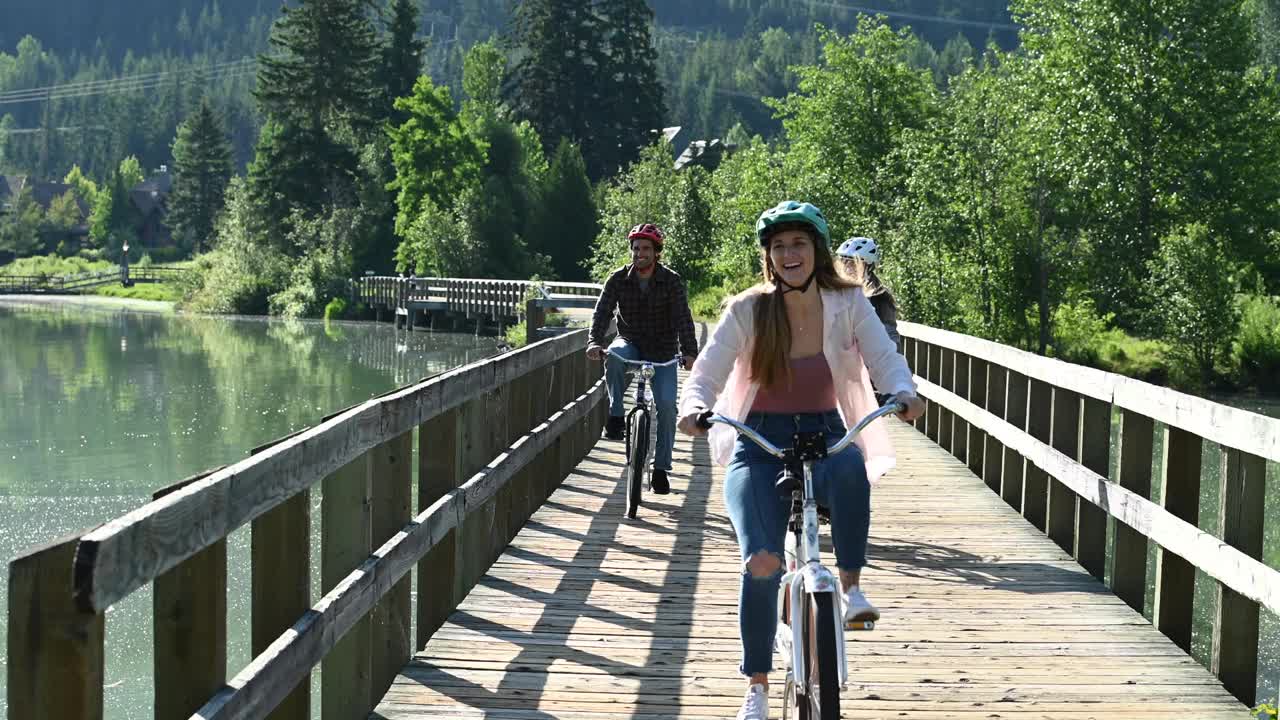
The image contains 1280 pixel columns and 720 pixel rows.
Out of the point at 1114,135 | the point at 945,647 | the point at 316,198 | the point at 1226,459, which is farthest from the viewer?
the point at 316,198

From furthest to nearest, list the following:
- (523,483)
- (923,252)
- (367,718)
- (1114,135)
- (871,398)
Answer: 1. (1114,135)
2. (923,252)
3. (523,483)
4. (367,718)
5. (871,398)

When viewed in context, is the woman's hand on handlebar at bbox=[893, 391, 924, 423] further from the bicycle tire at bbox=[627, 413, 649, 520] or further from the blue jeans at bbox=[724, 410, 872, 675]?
the bicycle tire at bbox=[627, 413, 649, 520]

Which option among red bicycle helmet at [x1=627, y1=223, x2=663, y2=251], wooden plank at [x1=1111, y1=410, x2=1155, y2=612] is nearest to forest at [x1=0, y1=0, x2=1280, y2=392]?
red bicycle helmet at [x1=627, y1=223, x2=663, y2=251]

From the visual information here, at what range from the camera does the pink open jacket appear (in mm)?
4965

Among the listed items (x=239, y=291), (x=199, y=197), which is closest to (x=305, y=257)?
(x=239, y=291)

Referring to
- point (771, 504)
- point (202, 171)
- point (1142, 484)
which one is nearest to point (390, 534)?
point (771, 504)

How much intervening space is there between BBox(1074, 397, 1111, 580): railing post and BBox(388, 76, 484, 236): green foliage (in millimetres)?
73375

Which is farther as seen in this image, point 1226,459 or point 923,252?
point 923,252

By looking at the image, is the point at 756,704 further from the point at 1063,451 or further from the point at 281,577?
the point at 1063,451

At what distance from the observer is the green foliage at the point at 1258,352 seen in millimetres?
37469

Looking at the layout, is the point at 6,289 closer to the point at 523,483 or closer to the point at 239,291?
the point at 239,291

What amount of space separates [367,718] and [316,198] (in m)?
82.6

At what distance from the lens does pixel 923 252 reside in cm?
4141

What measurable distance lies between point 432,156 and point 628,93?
64.5ft
